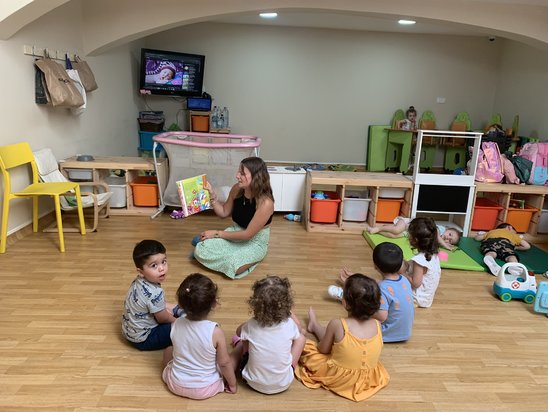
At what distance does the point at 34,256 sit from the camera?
3367mm

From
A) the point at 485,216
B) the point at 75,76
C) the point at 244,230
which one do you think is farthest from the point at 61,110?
the point at 485,216

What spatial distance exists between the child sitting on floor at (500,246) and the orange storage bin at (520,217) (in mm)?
203

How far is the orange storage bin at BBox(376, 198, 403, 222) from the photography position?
13.9 ft

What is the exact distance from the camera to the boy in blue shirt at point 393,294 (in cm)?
224

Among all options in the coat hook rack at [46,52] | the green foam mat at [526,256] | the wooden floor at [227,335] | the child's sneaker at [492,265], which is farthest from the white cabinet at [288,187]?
the coat hook rack at [46,52]

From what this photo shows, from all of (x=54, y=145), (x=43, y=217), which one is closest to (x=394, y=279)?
(x=43, y=217)

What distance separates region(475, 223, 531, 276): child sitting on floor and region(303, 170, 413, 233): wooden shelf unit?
0.76 m

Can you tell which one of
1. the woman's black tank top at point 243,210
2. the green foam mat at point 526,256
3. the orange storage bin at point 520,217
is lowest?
the green foam mat at point 526,256

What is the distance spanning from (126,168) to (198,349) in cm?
303

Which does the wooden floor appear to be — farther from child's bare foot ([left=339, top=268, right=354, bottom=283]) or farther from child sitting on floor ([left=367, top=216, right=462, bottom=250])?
child sitting on floor ([left=367, top=216, right=462, bottom=250])

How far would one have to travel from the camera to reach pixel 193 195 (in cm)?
335

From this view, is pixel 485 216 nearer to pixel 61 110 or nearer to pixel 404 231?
pixel 404 231

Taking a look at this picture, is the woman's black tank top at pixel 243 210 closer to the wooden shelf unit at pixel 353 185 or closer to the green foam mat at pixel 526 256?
the wooden shelf unit at pixel 353 185

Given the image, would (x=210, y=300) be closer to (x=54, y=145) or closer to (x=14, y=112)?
(x=14, y=112)
